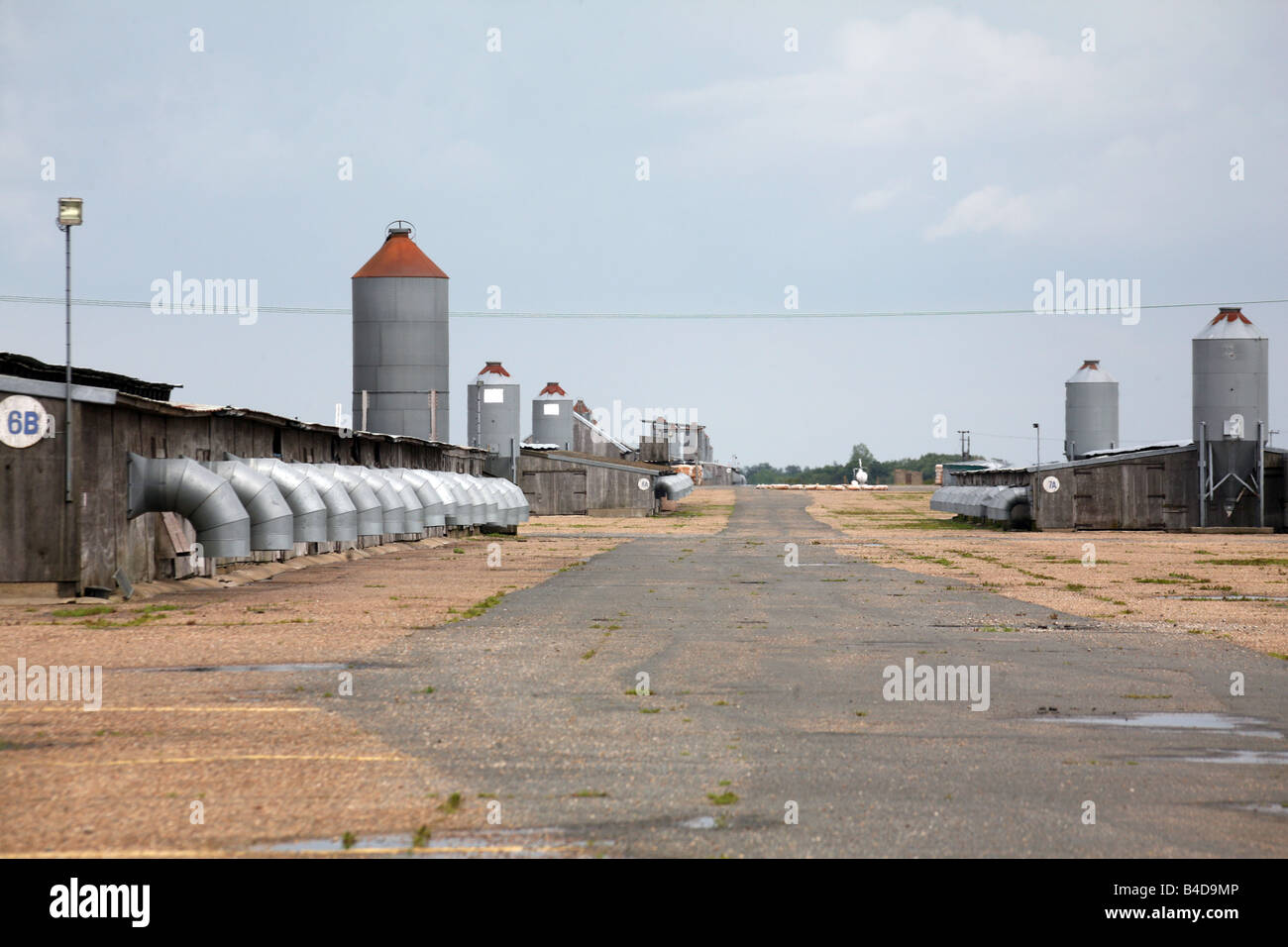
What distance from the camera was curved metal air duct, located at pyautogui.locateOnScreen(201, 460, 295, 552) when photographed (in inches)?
1082

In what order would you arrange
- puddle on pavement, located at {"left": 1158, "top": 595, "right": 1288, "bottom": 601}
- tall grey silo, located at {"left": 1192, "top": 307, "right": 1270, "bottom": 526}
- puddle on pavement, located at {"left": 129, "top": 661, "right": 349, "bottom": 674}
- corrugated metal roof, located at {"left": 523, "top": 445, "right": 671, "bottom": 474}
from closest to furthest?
1. puddle on pavement, located at {"left": 129, "top": 661, "right": 349, "bottom": 674}
2. puddle on pavement, located at {"left": 1158, "top": 595, "right": 1288, "bottom": 601}
3. tall grey silo, located at {"left": 1192, "top": 307, "right": 1270, "bottom": 526}
4. corrugated metal roof, located at {"left": 523, "top": 445, "right": 671, "bottom": 474}

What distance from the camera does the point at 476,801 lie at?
9000 mm

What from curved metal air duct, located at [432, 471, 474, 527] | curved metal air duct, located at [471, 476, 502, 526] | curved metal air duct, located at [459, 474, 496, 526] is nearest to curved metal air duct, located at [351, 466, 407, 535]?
curved metal air duct, located at [432, 471, 474, 527]

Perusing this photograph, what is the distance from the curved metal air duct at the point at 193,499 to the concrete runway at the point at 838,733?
6633mm

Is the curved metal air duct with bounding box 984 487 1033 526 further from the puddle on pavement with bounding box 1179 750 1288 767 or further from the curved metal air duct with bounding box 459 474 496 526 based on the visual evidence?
the puddle on pavement with bounding box 1179 750 1288 767

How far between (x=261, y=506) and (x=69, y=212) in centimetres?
733

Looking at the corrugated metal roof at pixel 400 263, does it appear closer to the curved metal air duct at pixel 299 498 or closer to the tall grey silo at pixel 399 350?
the tall grey silo at pixel 399 350

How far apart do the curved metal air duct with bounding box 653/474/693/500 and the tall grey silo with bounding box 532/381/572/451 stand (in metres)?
14.0

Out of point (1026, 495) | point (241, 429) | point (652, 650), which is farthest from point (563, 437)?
point (652, 650)

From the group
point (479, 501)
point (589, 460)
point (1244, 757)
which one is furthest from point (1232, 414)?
point (1244, 757)

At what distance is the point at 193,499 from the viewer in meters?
25.4

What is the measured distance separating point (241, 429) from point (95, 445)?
28.4 feet
